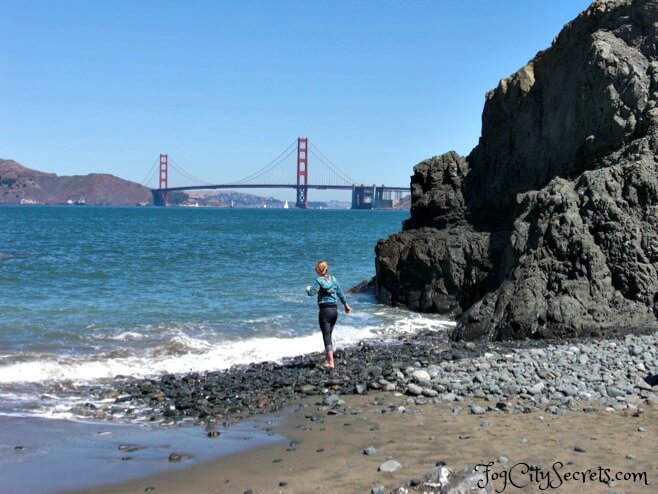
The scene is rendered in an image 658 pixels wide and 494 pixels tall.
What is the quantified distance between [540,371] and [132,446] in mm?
4968

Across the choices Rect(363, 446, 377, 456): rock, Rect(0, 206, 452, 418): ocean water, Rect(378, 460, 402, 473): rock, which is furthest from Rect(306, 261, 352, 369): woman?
Rect(378, 460, 402, 473): rock

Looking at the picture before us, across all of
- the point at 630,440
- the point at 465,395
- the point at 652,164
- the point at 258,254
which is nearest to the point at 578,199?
the point at 652,164

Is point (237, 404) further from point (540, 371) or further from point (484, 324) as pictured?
point (484, 324)

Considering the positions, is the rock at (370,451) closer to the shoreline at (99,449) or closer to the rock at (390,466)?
the rock at (390,466)

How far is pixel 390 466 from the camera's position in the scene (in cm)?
654

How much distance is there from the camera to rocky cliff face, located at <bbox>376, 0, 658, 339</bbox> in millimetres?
13203

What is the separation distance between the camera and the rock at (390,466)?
21.2ft

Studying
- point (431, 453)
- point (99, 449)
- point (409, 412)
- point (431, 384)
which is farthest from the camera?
point (431, 384)

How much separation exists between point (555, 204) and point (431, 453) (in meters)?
8.34

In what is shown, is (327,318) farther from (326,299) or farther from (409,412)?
(409,412)

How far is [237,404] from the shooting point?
30.5 ft

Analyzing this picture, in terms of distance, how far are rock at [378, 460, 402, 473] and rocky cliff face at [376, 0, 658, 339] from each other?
22.3 feet

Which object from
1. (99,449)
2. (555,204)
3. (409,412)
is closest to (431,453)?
(409,412)

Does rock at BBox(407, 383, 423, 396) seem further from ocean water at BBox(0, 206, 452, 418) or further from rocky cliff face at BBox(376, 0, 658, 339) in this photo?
rocky cliff face at BBox(376, 0, 658, 339)
